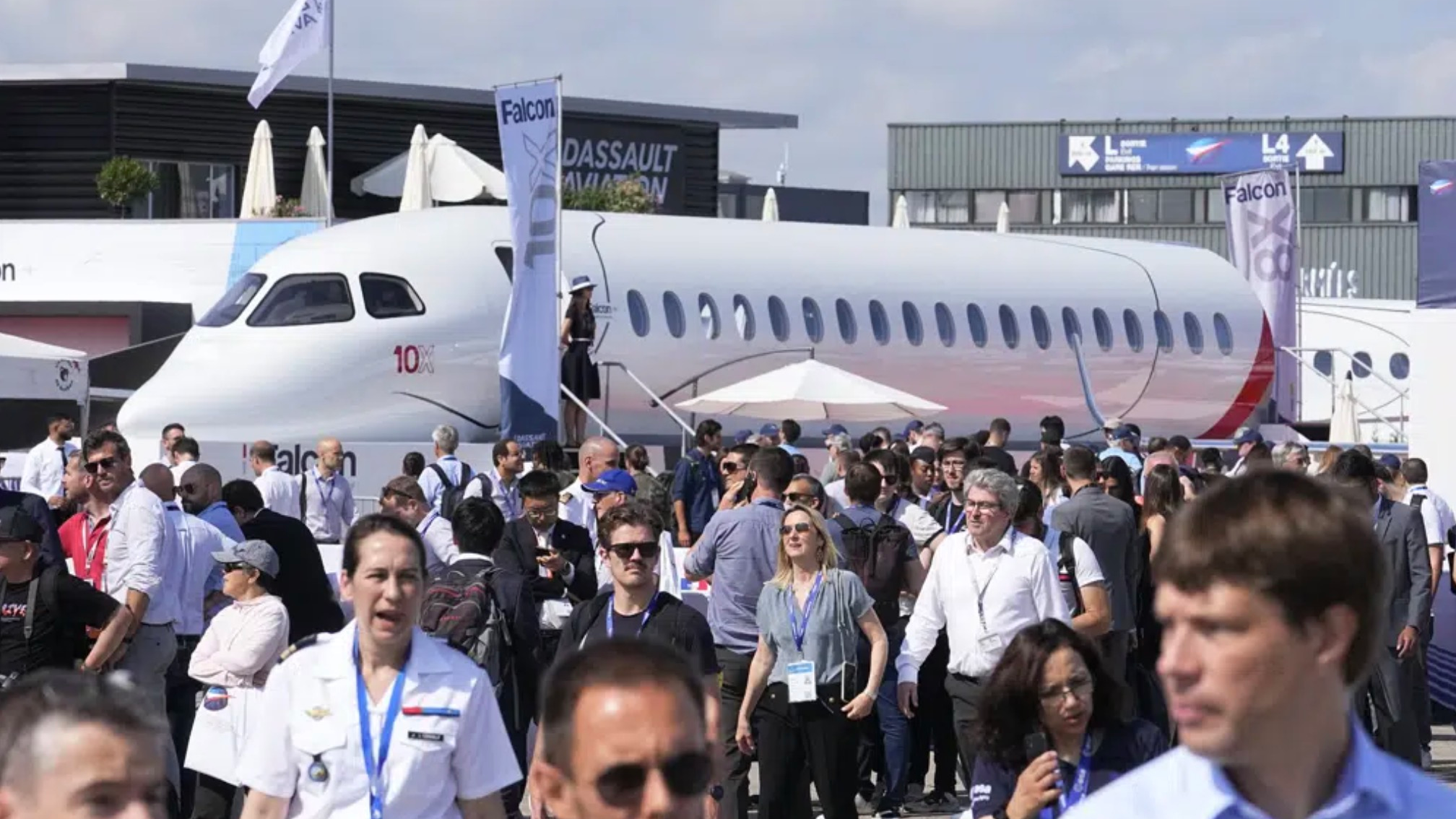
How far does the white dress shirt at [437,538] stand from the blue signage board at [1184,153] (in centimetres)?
7194

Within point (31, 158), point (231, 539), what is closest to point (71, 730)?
point (231, 539)

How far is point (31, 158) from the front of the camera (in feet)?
135

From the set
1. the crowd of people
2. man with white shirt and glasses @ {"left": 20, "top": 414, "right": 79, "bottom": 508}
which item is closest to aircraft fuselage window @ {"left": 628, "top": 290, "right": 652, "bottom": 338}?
the crowd of people

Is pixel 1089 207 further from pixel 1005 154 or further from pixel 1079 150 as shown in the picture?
pixel 1005 154

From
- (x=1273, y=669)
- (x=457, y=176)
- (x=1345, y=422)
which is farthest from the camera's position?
(x=457, y=176)

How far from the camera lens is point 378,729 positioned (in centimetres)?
579

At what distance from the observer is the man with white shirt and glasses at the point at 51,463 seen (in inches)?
780

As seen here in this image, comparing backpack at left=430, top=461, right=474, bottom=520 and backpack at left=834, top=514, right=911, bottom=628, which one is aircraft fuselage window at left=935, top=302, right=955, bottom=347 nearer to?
backpack at left=430, top=461, right=474, bottom=520

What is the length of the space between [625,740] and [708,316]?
75.2 ft

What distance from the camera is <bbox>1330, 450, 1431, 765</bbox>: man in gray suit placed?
1262 centimetres

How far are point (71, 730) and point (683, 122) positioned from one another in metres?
45.4

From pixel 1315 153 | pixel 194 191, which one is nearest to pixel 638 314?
pixel 194 191

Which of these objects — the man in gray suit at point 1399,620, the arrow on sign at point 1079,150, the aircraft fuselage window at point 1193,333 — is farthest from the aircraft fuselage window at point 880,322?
the arrow on sign at point 1079,150

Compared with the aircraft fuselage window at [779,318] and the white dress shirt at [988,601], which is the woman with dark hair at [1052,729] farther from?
the aircraft fuselage window at [779,318]
